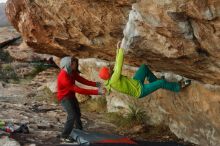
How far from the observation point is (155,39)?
8.34m

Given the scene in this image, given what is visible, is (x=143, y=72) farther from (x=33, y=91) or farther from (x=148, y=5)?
(x=33, y=91)

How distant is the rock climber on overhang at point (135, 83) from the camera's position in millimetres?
9115

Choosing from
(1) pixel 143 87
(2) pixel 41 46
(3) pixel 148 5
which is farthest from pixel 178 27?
(2) pixel 41 46

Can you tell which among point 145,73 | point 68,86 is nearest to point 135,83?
point 145,73

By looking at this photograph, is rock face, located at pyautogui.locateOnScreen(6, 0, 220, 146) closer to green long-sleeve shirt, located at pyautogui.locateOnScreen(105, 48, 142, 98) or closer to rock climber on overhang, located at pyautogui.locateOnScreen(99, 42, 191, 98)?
rock climber on overhang, located at pyautogui.locateOnScreen(99, 42, 191, 98)

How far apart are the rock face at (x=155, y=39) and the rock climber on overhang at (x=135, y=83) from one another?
0.26 meters

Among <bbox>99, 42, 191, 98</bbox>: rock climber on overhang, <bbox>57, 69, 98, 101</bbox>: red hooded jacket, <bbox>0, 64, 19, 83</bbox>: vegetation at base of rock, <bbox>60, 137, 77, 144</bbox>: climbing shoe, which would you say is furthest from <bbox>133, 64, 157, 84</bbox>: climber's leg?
<bbox>0, 64, 19, 83</bbox>: vegetation at base of rock

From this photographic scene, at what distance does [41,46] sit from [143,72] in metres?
5.03

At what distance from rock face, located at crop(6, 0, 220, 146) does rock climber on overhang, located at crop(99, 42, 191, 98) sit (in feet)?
0.84

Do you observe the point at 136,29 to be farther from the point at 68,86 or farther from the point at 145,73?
the point at 68,86

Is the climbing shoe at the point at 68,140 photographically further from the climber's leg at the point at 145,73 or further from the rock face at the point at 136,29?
the rock face at the point at 136,29

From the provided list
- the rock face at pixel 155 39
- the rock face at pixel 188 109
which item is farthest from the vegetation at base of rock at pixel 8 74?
the rock face at pixel 188 109

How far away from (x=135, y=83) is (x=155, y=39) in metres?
1.42

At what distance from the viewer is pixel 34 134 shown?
1072cm
